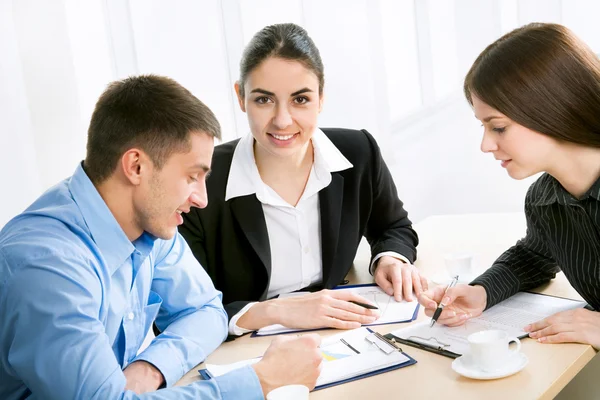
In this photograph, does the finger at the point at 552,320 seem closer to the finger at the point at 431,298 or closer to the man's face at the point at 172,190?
the finger at the point at 431,298

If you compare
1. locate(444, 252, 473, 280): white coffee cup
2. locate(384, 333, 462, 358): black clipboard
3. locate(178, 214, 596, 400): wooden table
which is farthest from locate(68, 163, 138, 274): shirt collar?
locate(444, 252, 473, 280): white coffee cup

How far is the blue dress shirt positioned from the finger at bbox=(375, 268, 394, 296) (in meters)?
0.51

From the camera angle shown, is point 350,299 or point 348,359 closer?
point 348,359

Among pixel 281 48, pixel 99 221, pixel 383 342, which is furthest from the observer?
pixel 281 48

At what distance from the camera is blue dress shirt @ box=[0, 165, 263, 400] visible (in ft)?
4.36

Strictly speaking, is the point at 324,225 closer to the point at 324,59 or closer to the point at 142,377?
the point at 142,377

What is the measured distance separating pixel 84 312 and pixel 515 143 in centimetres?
107

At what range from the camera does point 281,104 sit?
216 cm

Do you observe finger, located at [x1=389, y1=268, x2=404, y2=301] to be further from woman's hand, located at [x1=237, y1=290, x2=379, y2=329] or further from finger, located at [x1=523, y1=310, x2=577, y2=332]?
finger, located at [x1=523, y1=310, x2=577, y2=332]

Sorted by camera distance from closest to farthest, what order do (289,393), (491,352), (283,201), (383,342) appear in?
(289,393), (491,352), (383,342), (283,201)

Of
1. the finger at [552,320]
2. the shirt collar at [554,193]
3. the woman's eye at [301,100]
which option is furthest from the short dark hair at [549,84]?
the woman's eye at [301,100]

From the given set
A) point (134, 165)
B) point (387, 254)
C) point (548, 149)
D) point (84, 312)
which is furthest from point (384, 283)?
point (84, 312)

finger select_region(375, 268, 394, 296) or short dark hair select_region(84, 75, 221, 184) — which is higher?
short dark hair select_region(84, 75, 221, 184)

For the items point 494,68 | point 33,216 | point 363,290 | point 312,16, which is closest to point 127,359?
point 33,216
